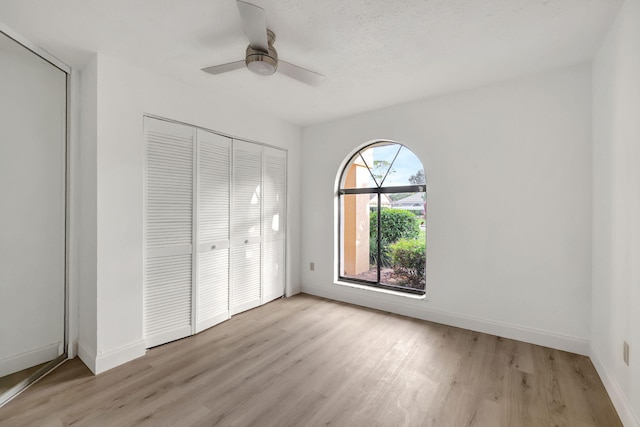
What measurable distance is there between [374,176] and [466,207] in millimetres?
1196

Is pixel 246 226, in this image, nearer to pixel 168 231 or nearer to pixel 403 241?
pixel 168 231

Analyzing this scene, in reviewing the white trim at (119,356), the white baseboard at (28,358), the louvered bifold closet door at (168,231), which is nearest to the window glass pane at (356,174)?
the louvered bifold closet door at (168,231)

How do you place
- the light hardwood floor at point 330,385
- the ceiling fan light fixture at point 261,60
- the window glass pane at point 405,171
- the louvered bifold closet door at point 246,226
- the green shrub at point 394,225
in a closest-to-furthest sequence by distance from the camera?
the light hardwood floor at point 330,385 < the ceiling fan light fixture at point 261,60 < the louvered bifold closet door at point 246,226 < the window glass pane at point 405,171 < the green shrub at point 394,225

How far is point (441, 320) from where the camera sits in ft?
10.0

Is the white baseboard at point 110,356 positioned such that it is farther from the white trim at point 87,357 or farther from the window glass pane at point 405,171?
the window glass pane at point 405,171

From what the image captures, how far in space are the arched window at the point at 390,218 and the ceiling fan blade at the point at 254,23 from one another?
2190 mm

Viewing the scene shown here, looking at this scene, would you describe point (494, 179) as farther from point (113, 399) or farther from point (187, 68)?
point (113, 399)

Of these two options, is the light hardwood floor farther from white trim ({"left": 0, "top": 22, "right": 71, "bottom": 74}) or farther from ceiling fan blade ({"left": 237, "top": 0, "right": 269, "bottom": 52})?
white trim ({"left": 0, "top": 22, "right": 71, "bottom": 74})

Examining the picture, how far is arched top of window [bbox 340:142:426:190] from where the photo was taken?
3393 mm

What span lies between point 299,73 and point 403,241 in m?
2.40

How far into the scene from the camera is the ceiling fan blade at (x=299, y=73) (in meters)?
1.96

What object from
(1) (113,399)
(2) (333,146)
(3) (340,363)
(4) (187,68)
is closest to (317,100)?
(2) (333,146)

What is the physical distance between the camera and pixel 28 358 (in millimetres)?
2207

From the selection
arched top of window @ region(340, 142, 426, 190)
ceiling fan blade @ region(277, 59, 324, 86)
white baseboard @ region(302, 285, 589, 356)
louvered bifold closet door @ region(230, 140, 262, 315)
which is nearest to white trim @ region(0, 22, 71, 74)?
louvered bifold closet door @ region(230, 140, 262, 315)
